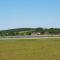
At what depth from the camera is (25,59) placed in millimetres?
15664

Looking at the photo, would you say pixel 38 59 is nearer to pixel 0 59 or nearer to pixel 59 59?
pixel 59 59

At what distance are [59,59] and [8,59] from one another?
3743mm

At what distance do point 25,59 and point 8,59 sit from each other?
49.9 inches

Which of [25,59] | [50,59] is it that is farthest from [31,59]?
[50,59]

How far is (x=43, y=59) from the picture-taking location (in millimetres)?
15391

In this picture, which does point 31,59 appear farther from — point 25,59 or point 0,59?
point 0,59

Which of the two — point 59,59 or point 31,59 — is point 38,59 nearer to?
point 31,59

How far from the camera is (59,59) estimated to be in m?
15.3

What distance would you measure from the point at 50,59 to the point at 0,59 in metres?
3.67

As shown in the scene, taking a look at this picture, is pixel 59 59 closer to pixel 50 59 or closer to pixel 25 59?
pixel 50 59

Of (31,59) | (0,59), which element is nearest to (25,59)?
(31,59)

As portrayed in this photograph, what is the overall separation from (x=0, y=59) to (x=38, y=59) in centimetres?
280

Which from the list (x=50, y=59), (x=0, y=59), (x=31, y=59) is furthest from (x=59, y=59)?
(x=0, y=59)

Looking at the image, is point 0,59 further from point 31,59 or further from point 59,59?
point 59,59
